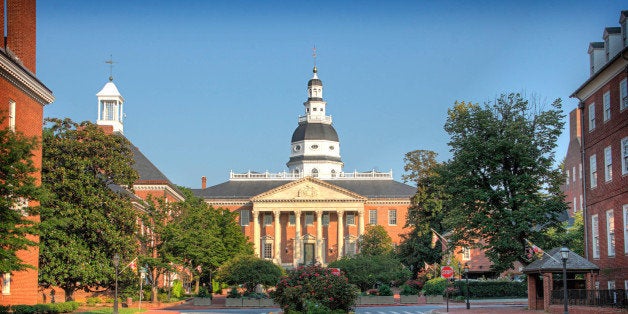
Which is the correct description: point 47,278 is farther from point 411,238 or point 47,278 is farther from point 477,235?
point 411,238

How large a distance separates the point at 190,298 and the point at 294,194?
4730 centimetres

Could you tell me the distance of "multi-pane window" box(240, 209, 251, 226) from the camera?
4744 inches

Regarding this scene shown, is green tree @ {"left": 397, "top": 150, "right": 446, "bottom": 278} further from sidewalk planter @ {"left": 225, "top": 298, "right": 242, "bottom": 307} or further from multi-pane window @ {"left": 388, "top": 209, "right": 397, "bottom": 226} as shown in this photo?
multi-pane window @ {"left": 388, "top": 209, "right": 397, "bottom": 226}

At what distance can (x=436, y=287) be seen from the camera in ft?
218

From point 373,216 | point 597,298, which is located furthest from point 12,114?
point 373,216

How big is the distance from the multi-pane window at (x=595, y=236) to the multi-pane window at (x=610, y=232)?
1692 millimetres

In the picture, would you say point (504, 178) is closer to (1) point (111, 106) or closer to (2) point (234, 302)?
(2) point (234, 302)

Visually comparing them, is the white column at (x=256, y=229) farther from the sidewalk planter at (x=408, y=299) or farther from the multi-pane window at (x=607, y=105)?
the multi-pane window at (x=607, y=105)

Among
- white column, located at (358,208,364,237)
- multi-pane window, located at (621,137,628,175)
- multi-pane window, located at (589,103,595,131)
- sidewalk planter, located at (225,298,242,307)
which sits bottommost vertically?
sidewalk planter, located at (225,298,242,307)

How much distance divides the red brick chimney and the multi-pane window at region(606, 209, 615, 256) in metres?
26.3

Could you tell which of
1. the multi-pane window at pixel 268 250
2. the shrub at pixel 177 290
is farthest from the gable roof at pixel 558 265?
the multi-pane window at pixel 268 250

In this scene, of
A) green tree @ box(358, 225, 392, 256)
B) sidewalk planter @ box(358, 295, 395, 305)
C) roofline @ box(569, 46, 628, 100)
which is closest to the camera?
roofline @ box(569, 46, 628, 100)

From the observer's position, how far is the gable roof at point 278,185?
392 ft

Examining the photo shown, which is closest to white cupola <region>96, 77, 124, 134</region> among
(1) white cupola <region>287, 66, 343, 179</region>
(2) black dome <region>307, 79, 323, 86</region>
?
(1) white cupola <region>287, 66, 343, 179</region>
